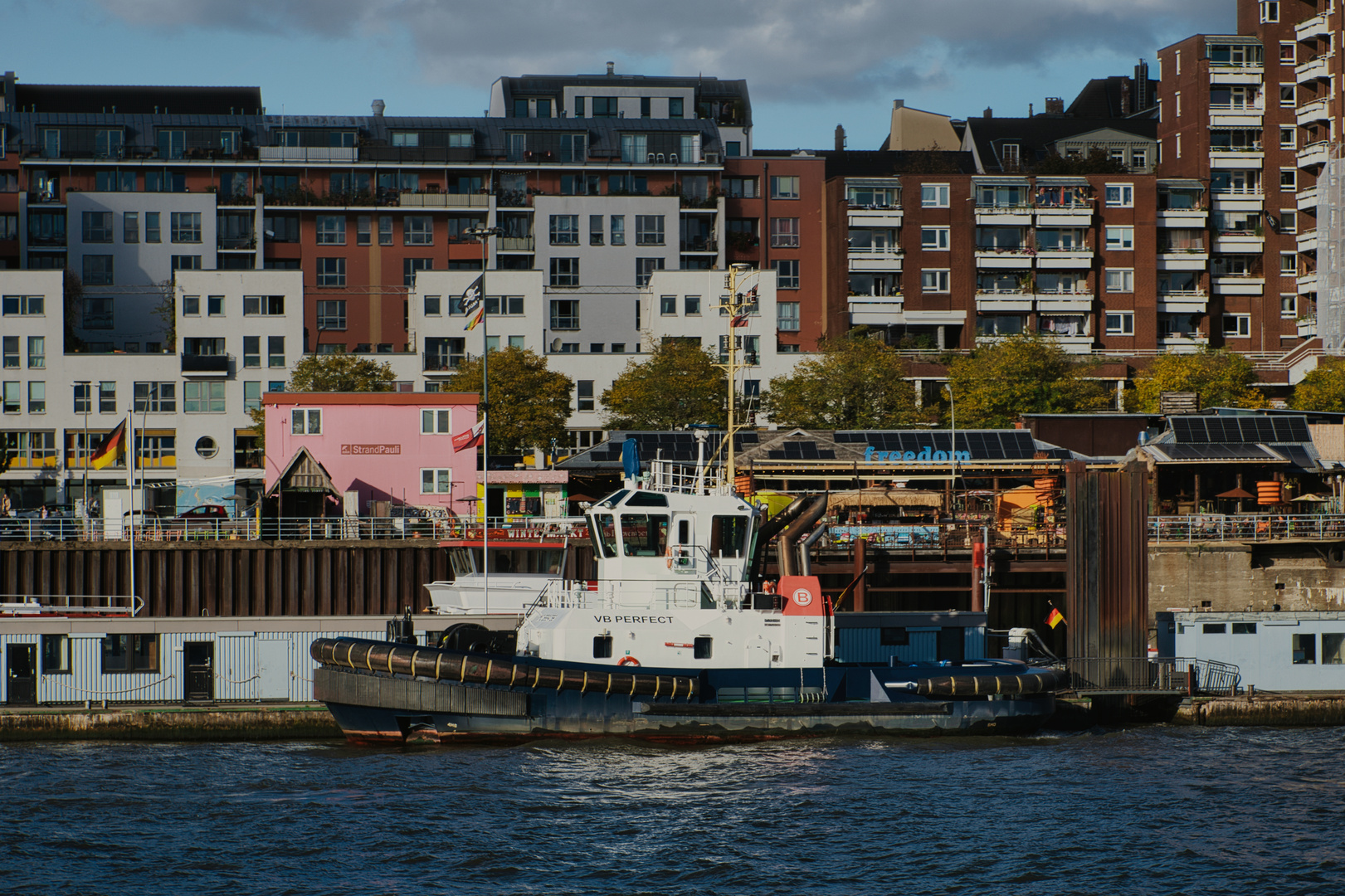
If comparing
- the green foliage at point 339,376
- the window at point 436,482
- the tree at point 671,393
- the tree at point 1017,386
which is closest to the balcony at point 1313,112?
the tree at point 1017,386

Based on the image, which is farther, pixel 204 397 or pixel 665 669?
pixel 204 397

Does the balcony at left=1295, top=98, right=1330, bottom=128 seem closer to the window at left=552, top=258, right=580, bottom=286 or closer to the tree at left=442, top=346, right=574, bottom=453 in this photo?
the window at left=552, top=258, right=580, bottom=286

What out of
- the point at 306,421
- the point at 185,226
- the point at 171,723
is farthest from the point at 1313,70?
the point at 171,723

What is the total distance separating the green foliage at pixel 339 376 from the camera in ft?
261

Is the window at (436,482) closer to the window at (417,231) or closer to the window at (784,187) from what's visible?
the window at (417,231)

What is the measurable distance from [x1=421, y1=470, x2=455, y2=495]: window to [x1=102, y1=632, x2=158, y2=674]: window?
74.7 feet

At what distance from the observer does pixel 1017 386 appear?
267ft

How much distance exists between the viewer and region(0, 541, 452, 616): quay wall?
51250mm

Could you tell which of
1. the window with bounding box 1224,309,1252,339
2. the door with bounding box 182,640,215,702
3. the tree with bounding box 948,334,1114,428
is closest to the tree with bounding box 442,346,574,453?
the tree with bounding box 948,334,1114,428

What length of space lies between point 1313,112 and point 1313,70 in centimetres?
294

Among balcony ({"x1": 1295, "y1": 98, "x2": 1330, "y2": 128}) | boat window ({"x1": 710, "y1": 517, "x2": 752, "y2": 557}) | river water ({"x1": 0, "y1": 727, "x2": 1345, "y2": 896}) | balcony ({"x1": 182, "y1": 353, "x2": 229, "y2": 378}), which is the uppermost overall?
balcony ({"x1": 1295, "y1": 98, "x2": 1330, "y2": 128})

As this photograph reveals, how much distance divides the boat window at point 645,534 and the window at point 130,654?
12.8m

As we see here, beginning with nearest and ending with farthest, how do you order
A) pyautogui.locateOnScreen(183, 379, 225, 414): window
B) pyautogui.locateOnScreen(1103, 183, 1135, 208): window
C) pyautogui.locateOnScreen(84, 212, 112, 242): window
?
pyautogui.locateOnScreen(183, 379, 225, 414): window, pyautogui.locateOnScreen(84, 212, 112, 242): window, pyautogui.locateOnScreen(1103, 183, 1135, 208): window

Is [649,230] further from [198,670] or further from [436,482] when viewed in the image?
[198,670]
